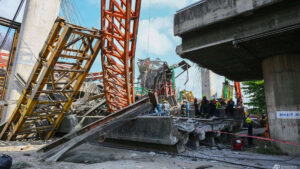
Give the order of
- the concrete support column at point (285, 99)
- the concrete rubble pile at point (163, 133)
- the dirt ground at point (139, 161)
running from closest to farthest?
the dirt ground at point (139, 161) → the concrete rubble pile at point (163, 133) → the concrete support column at point (285, 99)

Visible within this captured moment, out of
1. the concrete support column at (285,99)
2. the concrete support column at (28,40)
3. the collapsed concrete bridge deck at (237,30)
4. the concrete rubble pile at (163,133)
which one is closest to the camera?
the collapsed concrete bridge deck at (237,30)

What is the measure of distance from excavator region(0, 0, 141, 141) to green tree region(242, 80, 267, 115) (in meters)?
20.3

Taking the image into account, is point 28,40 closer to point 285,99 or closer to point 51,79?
point 51,79

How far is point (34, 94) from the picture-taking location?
7.82 metres

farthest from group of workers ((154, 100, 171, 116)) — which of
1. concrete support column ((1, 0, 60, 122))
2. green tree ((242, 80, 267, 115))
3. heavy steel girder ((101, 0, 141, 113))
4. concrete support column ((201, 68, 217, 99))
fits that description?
concrete support column ((201, 68, 217, 99))

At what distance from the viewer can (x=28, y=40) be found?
9.38 metres

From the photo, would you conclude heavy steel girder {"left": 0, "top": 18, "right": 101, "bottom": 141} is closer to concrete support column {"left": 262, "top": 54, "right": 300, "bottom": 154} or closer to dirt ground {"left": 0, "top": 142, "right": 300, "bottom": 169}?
dirt ground {"left": 0, "top": 142, "right": 300, "bottom": 169}

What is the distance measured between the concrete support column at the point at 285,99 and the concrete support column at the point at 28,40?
37.3 ft

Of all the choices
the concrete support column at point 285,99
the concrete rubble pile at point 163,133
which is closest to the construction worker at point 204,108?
the concrete rubble pile at point 163,133

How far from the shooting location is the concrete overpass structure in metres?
5.92

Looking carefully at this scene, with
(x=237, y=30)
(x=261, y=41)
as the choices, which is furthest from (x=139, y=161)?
(x=261, y=41)

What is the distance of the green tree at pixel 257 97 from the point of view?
81.3 ft

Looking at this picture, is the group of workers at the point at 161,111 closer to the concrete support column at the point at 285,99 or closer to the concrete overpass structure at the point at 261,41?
the concrete overpass structure at the point at 261,41

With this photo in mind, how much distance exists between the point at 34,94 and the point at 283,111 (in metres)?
10.4
